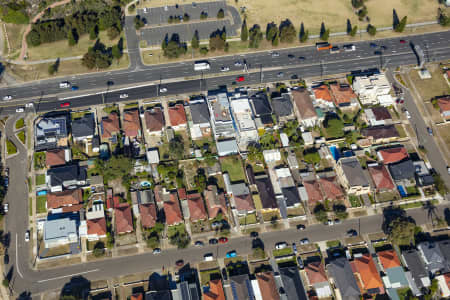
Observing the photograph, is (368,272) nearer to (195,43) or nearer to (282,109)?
(282,109)

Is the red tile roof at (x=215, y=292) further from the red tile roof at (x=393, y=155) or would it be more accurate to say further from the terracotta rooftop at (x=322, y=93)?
the terracotta rooftop at (x=322, y=93)

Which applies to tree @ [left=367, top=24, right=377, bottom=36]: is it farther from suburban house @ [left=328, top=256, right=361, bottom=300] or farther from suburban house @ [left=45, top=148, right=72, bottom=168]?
suburban house @ [left=45, top=148, right=72, bottom=168]

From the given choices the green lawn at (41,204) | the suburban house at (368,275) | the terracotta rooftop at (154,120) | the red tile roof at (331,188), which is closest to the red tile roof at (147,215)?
the terracotta rooftop at (154,120)

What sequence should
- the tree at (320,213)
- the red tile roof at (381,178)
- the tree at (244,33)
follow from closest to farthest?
the tree at (320,213) < the red tile roof at (381,178) < the tree at (244,33)

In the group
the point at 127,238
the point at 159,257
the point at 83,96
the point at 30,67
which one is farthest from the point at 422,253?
the point at 30,67

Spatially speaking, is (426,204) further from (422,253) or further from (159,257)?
(159,257)
